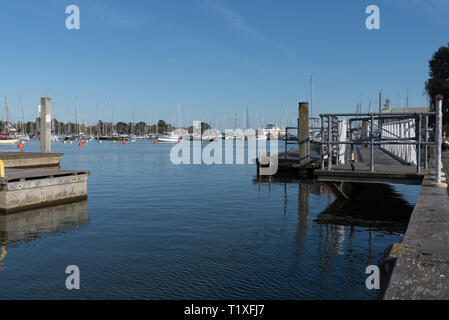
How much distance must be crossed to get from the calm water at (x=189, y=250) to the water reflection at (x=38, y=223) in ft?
0.11

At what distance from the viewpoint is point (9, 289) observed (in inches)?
324

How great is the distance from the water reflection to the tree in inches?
2746

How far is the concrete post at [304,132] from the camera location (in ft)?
84.0

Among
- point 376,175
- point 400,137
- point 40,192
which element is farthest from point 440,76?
point 40,192

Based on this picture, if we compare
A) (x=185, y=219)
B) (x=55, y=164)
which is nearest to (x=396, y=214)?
(x=185, y=219)

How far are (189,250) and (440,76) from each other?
7713cm

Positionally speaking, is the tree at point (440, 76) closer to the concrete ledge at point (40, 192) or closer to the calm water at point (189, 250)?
the calm water at point (189, 250)

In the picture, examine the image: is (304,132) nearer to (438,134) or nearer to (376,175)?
(376,175)

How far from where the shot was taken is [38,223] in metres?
14.1

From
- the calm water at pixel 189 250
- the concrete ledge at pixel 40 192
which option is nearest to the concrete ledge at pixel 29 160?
the calm water at pixel 189 250

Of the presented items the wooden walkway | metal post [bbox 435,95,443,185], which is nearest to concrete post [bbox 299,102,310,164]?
the wooden walkway
